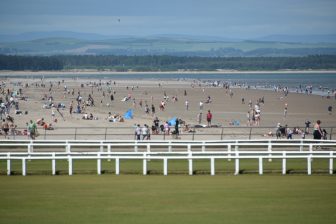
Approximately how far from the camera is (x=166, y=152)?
69.3ft

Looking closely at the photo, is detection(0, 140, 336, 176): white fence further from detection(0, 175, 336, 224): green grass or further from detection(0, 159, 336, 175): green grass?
detection(0, 175, 336, 224): green grass

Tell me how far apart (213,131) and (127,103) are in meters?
36.2

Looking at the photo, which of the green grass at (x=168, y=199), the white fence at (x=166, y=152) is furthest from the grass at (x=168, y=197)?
the white fence at (x=166, y=152)

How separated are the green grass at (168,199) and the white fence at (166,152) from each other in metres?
0.63

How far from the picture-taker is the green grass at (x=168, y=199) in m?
12.9

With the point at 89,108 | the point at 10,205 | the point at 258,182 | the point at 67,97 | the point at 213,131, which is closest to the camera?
the point at 10,205

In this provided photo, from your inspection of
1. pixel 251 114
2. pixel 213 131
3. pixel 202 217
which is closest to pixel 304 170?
pixel 202 217

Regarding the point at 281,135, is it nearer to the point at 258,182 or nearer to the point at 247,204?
the point at 258,182

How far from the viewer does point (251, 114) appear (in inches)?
2397

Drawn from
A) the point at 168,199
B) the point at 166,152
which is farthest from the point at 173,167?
the point at 168,199

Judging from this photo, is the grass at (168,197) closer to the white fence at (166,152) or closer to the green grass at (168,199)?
the green grass at (168,199)

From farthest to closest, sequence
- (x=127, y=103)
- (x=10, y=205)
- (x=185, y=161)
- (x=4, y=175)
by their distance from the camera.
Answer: (x=127, y=103) → (x=185, y=161) → (x=4, y=175) → (x=10, y=205)

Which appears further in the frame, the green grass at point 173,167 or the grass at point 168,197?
the green grass at point 173,167

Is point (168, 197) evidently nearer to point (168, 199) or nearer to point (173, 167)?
point (168, 199)
